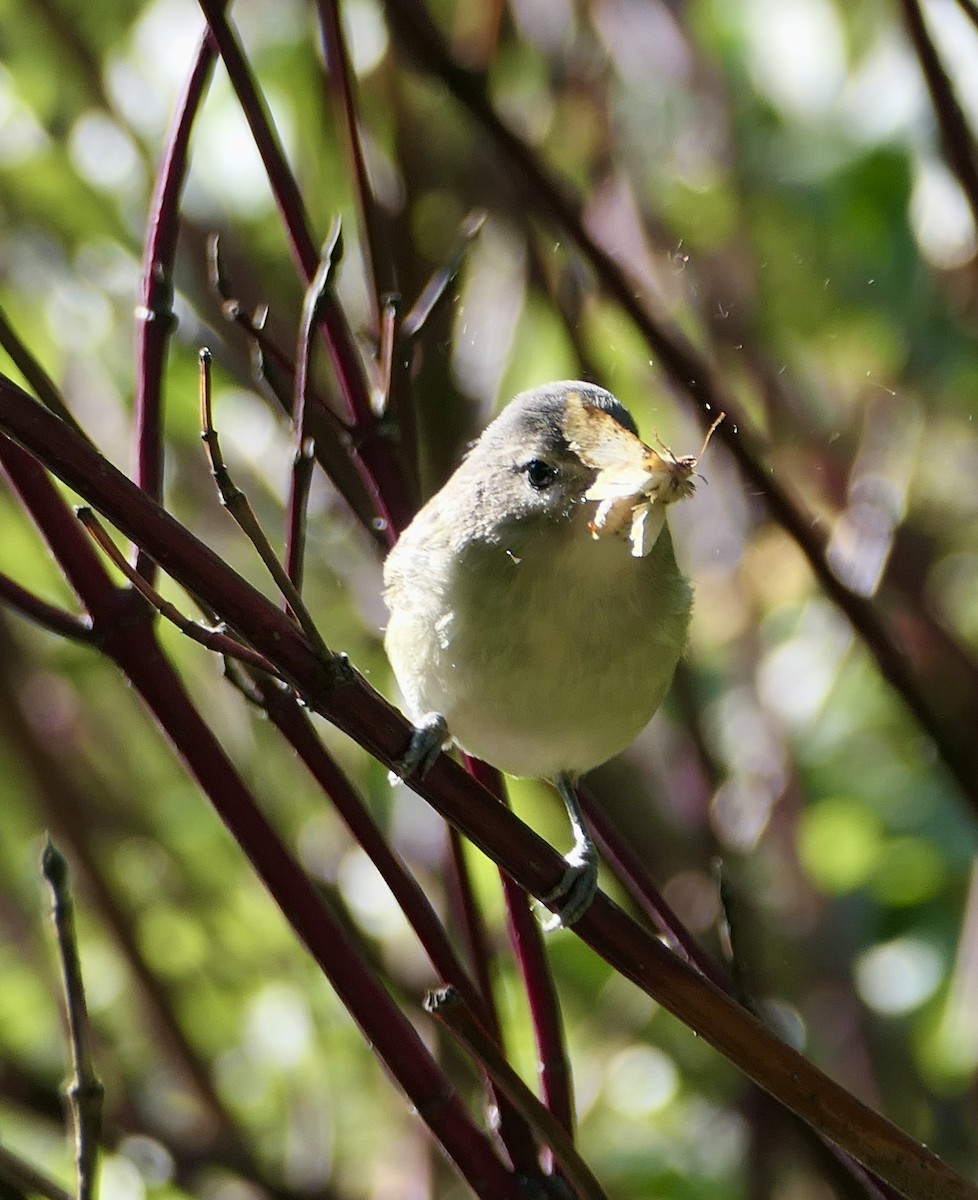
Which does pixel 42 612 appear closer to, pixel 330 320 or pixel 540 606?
pixel 330 320

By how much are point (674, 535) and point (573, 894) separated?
0.97 meters

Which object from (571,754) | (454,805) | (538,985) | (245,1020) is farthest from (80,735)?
→ (454,805)

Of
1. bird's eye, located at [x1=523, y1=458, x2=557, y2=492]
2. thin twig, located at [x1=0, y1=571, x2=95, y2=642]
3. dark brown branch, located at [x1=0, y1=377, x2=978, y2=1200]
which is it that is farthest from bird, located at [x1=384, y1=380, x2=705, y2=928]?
thin twig, located at [x1=0, y1=571, x2=95, y2=642]

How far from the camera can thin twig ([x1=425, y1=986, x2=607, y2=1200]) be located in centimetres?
112

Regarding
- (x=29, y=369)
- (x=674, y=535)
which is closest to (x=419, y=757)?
(x=29, y=369)

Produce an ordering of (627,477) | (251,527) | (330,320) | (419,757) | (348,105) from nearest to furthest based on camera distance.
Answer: (251,527), (419,757), (627,477), (330,320), (348,105)

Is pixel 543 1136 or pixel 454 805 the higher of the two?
pixel 454 805

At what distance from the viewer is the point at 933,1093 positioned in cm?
229

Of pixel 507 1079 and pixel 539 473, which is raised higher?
pixel 539 473

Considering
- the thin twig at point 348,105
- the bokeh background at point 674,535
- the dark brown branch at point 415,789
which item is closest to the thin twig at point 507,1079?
the dark brown branch at point 415,789

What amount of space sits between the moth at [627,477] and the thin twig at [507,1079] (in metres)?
0.43

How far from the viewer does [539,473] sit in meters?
1.59

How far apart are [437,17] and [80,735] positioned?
4.51 ft

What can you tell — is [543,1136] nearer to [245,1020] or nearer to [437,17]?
[245,1020]
